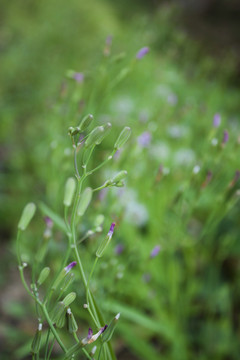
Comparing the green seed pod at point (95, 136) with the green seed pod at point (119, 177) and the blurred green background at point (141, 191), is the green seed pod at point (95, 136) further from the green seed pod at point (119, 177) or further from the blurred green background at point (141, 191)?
the blurred green background at point (141, 191)

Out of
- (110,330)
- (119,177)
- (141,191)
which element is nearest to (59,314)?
(110,330)

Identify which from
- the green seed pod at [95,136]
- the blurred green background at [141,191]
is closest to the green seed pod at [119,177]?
the green seed pod at [95,136]

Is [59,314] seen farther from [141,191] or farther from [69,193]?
[141,191]

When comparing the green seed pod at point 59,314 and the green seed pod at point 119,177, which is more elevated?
the green seed pod at point 119,177

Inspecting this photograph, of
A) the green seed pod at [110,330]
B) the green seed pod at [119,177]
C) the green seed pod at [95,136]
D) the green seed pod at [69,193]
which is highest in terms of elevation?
the green seed pod at [95,136]

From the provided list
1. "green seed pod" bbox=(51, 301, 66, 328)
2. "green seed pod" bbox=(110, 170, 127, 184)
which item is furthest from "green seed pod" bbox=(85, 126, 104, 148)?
"green seed pod" bbox=(51, 301, 66, 328)

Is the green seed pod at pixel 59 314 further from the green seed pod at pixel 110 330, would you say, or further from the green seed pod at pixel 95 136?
the green seed pod at pixel 95 136

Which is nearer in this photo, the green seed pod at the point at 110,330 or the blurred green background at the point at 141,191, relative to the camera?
the green seed pod at the point at 110,330
